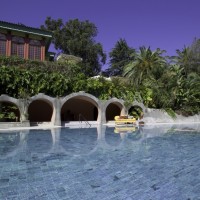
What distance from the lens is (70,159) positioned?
8.76 m

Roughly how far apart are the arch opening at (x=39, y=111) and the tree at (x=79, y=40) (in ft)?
67.2

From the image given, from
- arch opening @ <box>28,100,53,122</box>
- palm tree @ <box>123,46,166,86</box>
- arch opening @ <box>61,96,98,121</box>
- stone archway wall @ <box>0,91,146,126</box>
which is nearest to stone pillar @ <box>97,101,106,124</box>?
stone archway wall @ <box>0,91,146,126</box>

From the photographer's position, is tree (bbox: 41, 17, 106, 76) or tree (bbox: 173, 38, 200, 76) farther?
tree (bbox: 41, 17, 106, 76)

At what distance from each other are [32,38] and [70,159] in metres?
21.3

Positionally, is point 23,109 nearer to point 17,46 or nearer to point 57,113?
point 57,113

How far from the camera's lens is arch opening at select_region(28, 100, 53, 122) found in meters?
25.3

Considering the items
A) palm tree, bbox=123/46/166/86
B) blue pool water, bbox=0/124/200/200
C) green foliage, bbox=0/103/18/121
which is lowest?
blue pool water, bbox=0/124/200/200

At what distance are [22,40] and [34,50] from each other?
5.10ft

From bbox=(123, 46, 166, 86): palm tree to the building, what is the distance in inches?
483

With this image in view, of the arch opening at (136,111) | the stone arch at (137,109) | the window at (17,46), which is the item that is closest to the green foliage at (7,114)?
the window at (17,46)

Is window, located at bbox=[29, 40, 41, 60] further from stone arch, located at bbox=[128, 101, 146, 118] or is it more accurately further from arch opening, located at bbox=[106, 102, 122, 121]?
stone arch, located at bbox=[128, 101, 146, 118]

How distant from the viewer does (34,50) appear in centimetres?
2730

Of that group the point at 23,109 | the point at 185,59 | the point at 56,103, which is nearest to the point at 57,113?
the point at 56,103

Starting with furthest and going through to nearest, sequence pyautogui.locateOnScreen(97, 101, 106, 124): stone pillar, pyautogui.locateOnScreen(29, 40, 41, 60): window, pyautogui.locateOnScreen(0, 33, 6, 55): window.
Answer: pyautogui.locateOnScreen(29, 40, 41, 60): window
pyautogui.locateOnScreen(0, 33, 6, 55): window
pyautogui.locateOnScreen(97, 101, 106, 124): stone pillar
